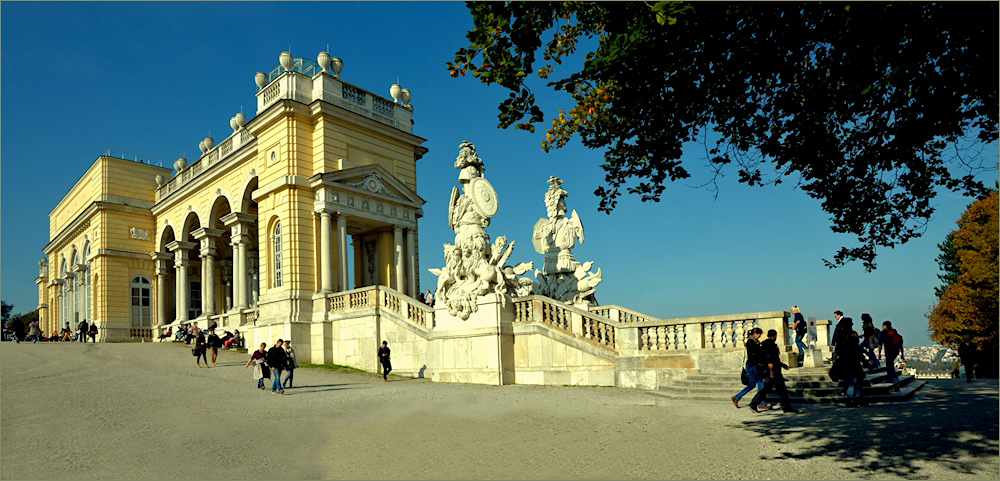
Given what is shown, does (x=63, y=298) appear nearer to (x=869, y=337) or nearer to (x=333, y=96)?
(x=333, y=96)

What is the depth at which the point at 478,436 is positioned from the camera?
356 inches

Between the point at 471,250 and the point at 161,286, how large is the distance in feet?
83.5

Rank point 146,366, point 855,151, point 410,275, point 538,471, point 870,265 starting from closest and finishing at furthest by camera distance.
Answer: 1. point 538,471
2. point 855,151
3. point 870,265
4. point 146,366
5. point 410,275

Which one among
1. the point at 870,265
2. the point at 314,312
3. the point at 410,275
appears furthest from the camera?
the point at 410,275

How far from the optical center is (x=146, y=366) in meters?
20.8

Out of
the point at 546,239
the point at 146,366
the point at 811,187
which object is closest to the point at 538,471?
the point at 811,187

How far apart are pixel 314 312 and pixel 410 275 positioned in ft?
15.6

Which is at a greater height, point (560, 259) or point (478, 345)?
point (560, 259)

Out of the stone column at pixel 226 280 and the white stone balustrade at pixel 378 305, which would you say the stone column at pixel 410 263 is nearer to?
the white stone balustrade at pixel 378 305

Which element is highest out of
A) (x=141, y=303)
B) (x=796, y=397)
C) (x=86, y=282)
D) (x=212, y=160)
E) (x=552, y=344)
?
(x=212, y=160)

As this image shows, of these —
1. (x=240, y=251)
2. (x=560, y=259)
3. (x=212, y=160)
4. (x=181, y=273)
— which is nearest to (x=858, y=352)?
(x=560, y=259)

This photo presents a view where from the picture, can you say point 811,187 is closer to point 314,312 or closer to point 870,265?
point 870,265

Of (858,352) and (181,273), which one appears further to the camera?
(181,273)

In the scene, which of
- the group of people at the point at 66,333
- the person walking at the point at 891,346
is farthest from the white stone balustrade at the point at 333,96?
the person walking at the point at 891,346
